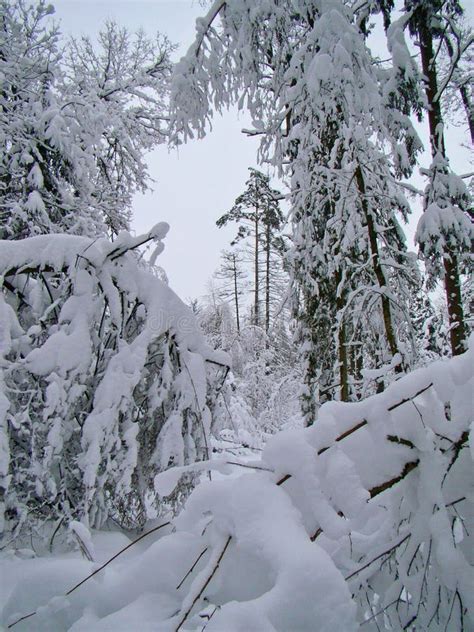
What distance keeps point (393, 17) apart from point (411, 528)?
780cm

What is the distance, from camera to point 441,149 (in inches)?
273

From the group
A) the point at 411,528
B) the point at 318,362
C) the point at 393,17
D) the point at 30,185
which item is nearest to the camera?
the point at 411,528

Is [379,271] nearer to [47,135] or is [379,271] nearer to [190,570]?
[190,570]

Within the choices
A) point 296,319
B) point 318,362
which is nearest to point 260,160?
point 296,319

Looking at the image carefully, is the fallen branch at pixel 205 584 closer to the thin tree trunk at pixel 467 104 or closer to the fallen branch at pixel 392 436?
the fallen branch at pixel 392 436

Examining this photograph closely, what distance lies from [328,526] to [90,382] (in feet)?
6.52

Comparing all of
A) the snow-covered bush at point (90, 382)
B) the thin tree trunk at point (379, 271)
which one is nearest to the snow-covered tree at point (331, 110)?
the thin tree trunk at point (379, 271)

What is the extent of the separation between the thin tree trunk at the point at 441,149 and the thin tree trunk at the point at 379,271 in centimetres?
165

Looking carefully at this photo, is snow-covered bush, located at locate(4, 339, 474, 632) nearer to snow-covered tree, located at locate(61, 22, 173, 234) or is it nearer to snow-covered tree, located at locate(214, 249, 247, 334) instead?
snow-covered tree, located at locate(61, 22, 173, 234)

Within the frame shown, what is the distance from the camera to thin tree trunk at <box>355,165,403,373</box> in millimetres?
5082

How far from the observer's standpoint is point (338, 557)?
45.9 inches

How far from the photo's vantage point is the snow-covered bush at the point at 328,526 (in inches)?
37.2

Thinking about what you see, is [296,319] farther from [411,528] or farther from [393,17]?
[411,528]

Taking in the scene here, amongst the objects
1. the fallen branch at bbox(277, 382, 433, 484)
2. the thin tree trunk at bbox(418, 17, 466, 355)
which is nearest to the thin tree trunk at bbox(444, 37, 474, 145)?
the thin tree trunk at bbox(418, 17, 466, 355)
